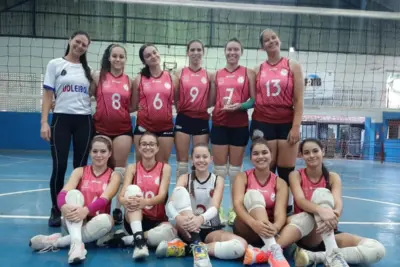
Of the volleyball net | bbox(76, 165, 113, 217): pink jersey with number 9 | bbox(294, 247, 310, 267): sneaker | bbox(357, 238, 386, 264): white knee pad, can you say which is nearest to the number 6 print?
A: bbox(76, 165, 113, 217): pink jersey with number 9

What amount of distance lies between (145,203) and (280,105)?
1413 mm

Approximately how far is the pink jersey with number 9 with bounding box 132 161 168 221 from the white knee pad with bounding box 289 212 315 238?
1.03 meters

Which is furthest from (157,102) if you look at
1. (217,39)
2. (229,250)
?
(217,39)

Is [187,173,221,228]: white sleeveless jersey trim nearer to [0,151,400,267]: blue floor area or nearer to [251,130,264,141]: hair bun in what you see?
[0,151,400,267]: blue floor area

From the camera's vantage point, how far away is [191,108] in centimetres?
323

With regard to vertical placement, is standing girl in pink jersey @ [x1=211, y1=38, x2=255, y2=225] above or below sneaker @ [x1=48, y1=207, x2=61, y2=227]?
above

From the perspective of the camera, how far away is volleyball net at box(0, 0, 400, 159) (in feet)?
45.3

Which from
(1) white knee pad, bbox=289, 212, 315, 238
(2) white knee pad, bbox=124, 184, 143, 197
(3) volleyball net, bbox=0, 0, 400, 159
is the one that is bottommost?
(1) white knee pad, bbox=289, 212, 315, 238

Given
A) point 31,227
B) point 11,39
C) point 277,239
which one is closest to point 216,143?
point 277,239

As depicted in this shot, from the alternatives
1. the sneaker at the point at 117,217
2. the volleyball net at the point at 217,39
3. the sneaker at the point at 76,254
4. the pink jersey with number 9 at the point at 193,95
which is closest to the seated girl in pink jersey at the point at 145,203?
the sneaker at the point at 76,254

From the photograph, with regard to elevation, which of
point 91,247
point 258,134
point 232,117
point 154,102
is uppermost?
point 154,102

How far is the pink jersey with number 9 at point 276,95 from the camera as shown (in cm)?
300

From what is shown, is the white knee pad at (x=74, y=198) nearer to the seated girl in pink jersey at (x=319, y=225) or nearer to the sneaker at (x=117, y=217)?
the sneaker at (x=117, y=217)

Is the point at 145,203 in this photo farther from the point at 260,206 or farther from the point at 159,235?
the point at 260,206
